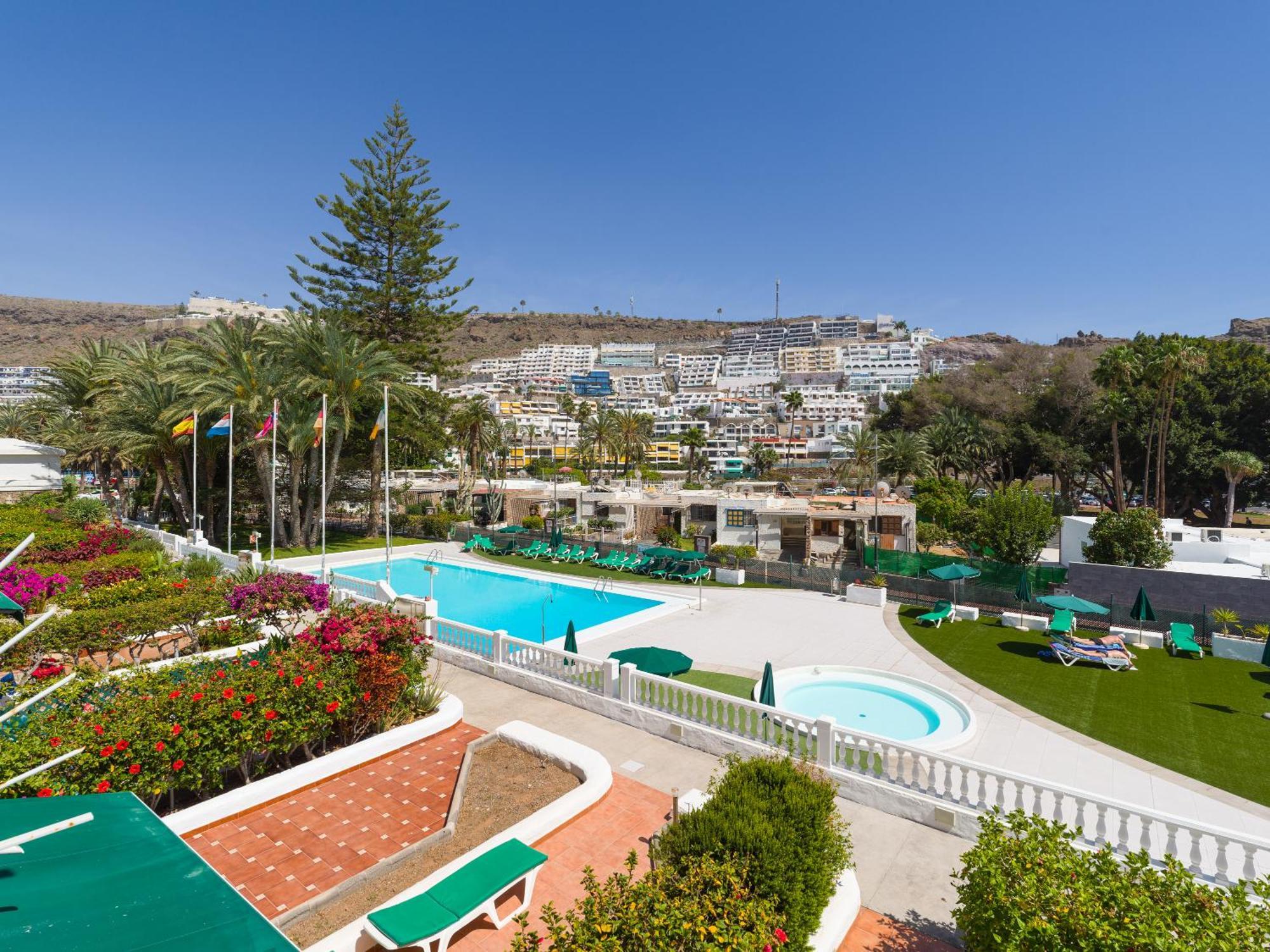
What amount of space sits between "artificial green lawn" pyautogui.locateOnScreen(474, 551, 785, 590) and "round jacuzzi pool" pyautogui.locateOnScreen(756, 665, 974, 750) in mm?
9812

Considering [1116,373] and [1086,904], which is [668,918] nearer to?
[1086,904]

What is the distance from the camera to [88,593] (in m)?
13.1

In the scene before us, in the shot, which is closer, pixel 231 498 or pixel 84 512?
pixel 231 498

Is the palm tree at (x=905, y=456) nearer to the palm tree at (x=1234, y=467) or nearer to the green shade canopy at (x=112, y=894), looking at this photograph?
the palm tree at (x=1234, y=467)

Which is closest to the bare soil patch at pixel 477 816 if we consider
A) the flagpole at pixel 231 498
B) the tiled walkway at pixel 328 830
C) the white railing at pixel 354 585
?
the tiled walkway at pixel 328 830

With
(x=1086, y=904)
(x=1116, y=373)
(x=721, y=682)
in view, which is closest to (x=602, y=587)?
(x=721, y=682)

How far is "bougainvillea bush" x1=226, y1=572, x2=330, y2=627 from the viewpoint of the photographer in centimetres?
1205

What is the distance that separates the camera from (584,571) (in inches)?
1081

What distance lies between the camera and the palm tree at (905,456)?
50406 mm

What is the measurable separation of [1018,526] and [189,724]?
2615 centimetres

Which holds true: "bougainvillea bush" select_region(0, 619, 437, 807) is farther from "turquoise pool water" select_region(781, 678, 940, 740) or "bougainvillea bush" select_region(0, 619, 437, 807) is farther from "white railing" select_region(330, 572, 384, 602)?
"white railing" select_region(330, 572, 384, 602)

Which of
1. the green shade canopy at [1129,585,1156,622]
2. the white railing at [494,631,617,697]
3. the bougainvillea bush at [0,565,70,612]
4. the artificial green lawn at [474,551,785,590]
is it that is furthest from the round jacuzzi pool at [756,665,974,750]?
the bougainvillea bush at [0,565,70,612]

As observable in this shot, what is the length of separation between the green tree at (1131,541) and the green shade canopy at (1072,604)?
5.07 m

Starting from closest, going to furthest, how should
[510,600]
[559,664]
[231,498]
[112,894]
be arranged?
[112,894] → [559,664] → [231,498] → [510,600]
